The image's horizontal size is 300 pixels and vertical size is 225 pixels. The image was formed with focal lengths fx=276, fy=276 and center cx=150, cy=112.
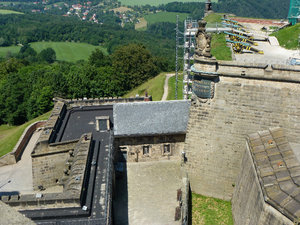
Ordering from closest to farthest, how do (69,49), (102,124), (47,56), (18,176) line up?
(102,124) < (18,176) < (47,56) < (69,49)

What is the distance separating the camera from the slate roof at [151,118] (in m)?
28.5

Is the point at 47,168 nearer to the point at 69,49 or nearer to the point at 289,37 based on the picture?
the point at 289,37

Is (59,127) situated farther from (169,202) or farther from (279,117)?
(279,117)

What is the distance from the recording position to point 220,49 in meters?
41.6

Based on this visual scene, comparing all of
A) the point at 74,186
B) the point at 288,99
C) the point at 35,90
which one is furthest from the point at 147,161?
the point at 35,90

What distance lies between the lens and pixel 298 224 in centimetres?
1393

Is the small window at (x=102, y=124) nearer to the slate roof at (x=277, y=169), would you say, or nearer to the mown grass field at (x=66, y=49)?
the slate roof at (x=277, y=169)

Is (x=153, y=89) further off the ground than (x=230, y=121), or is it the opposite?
(x=230, y=121)

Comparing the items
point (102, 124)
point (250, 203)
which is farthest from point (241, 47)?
point (250, 203)

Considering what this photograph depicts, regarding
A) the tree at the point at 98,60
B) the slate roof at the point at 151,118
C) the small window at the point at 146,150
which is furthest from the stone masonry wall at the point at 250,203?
the tree at the point at 98,60

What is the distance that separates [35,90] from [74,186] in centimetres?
4328

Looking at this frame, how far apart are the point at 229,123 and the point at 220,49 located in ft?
70.5

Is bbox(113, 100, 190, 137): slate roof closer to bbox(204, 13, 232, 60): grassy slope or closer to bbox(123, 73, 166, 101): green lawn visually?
bbox(204, 13, 232, 60): grassy slope

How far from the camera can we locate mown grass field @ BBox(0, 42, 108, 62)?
140425 mm
